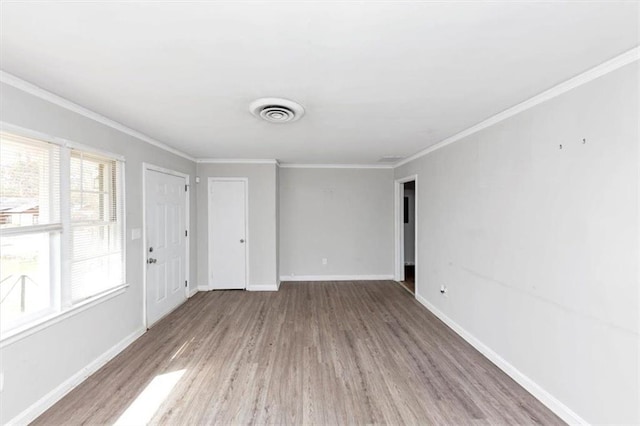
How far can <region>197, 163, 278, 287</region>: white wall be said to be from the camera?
4.73 m

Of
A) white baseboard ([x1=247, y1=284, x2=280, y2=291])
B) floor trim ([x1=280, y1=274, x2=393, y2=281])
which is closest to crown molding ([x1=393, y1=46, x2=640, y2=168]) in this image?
floor trim ([x1=280, y1=274, x2=393, y2=281])

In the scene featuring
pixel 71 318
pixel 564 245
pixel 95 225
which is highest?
pixel 95 225

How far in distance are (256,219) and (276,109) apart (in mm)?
2840

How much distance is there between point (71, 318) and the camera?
7.24 ft

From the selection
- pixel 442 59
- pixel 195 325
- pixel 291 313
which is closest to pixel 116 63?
pixel 442 59

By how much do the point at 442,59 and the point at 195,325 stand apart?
12.1ft

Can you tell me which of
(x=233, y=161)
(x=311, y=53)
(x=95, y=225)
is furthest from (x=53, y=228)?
(x=233, y=161)

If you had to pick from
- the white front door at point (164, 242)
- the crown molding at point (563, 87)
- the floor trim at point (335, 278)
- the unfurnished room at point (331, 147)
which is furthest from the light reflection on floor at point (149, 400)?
the crown molding at point (563, 87)

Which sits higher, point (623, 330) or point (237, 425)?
point (623, 330)

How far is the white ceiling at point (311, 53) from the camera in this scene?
120 cm

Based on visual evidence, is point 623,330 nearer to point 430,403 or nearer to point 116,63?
point 430,403

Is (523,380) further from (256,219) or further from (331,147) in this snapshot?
(256,219)

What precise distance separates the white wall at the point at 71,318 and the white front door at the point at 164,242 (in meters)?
0.19

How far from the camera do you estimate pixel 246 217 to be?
4.77 meters
